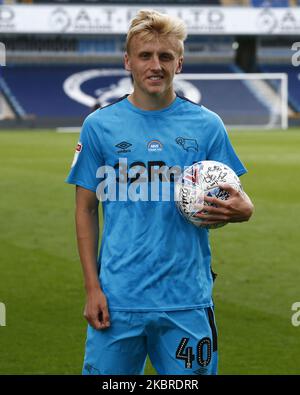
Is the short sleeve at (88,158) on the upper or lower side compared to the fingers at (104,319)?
upper

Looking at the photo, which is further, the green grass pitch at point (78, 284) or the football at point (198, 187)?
the green grass pitch at point (78, 284)

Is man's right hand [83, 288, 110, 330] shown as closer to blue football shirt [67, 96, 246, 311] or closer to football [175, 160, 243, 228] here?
blue football shirt [67, 96, 246, 311]

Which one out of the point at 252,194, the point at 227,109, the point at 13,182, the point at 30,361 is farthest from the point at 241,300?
the point at 227,109

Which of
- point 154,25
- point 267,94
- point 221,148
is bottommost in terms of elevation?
point 267,94

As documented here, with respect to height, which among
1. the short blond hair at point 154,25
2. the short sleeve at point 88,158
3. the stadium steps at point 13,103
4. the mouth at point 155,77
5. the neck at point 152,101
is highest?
the short blond hair at point 154,25

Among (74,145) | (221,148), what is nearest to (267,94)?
(74,145)

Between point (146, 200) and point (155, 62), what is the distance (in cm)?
53

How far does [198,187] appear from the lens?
356cm

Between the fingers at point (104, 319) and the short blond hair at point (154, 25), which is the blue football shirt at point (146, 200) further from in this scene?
the short blond hair at point (154, 25)

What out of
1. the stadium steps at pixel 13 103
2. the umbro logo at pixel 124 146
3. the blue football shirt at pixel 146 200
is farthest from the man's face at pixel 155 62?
the stadium steps at pixel 13 103

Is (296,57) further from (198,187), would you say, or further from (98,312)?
(98,312)

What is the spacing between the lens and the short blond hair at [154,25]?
3.45 m

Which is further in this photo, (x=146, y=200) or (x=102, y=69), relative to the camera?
(x=102, y=69)

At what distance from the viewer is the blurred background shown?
6758 millimetres
